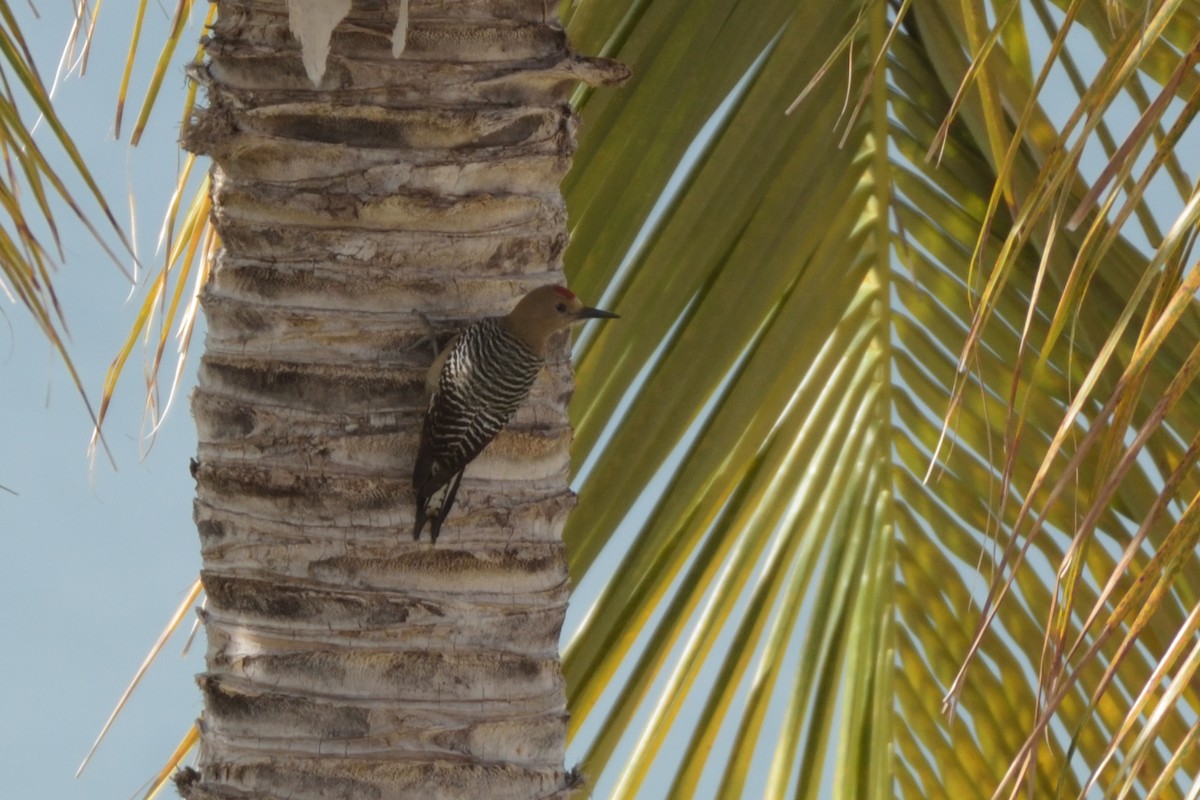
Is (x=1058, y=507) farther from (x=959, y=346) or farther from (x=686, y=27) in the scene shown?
(x=686, y=27)

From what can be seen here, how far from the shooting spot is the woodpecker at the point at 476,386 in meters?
1.57

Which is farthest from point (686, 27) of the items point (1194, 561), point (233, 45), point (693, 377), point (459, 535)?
point (1194, 561)

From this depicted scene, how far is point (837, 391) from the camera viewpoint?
2154 millimetres

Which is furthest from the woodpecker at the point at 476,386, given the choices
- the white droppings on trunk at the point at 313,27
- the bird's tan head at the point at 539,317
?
the white droppings on trunk at the point at 313,27

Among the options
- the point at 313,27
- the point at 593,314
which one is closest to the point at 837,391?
the point at 593,314

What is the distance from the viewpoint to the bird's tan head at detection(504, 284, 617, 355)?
177cm

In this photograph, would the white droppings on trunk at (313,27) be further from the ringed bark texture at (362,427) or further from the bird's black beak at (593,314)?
the bird's black beak at (593,314)

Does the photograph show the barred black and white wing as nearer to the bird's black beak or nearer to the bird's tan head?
the bird's tan head

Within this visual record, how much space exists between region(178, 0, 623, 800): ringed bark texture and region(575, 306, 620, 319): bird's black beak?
0.88 ft

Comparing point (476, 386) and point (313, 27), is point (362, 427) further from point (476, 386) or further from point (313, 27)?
point (313, 27)

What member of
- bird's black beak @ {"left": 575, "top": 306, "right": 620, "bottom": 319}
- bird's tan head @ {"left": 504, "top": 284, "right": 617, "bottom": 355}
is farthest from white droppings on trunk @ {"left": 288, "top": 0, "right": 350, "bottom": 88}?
bird's black beak @ {"left": 575, "top": 306, "right": 620, "bottom": 319}

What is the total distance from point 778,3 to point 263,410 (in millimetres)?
948

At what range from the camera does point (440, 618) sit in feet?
5.23

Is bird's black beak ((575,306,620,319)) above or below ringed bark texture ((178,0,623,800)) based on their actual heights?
above
